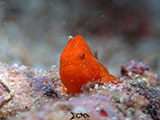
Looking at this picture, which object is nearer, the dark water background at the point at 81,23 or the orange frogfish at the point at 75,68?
the orange frogfish at the point at 75,68

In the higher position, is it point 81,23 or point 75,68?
point 81,23

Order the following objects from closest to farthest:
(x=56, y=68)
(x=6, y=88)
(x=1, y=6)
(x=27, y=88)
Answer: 1. (x=6, y=88)
2. (x=27, y=88)
3. (x=56, y=68)
4. (x=1, y=6)

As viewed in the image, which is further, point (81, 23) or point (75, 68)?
point (81, 23)

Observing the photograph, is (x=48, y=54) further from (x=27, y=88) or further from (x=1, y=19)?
(x=27, y=88)

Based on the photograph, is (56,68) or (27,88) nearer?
(27,88)

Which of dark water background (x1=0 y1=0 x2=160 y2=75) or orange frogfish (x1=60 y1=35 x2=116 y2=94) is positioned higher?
dark water background (x1=0 y1=0 x2=160 y2=75)

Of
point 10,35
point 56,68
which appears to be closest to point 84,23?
point 56,68

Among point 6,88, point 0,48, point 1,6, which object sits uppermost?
point 1,6

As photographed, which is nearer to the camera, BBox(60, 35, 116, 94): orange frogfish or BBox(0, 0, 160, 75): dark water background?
BBox(60, 35, 116, 94): orange frogfish

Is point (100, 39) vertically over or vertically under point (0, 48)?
over

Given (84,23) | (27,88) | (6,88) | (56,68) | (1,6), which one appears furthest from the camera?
(1,6)

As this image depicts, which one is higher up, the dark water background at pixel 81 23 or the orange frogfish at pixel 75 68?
the dark water background at pixel 81 23
